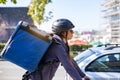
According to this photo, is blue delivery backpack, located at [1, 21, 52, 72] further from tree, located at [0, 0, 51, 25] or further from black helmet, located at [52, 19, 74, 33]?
tree, located at [0, 0, 51, 25]

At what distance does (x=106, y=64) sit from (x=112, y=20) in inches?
5740

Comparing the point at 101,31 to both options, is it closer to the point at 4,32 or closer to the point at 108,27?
the point at 108,27

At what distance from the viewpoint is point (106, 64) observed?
654cm

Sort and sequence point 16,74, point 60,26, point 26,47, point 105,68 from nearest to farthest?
point 26,47, point 60,26, point 105,68, point 16,74

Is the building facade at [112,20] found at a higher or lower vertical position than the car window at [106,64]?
lower

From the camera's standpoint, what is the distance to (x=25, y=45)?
3.17m

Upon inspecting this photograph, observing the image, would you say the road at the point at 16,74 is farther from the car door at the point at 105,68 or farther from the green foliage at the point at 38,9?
the green foliage at the point at 38,9

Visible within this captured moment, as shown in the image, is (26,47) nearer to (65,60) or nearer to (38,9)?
(65,60)

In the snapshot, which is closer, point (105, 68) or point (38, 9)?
point (105, 68)

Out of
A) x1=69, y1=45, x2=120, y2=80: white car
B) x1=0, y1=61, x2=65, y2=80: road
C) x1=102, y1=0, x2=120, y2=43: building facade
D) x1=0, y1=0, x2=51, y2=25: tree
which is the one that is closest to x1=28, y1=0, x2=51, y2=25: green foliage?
x1=0, y1=0, x2=51, y2=25: tree

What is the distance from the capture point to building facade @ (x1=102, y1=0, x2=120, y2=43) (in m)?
143

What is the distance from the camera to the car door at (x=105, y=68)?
6.28 m

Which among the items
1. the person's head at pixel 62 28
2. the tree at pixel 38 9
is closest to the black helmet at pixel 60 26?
the person's head at pixel 62 28

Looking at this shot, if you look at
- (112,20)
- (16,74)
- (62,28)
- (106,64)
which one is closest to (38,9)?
(16,74)
